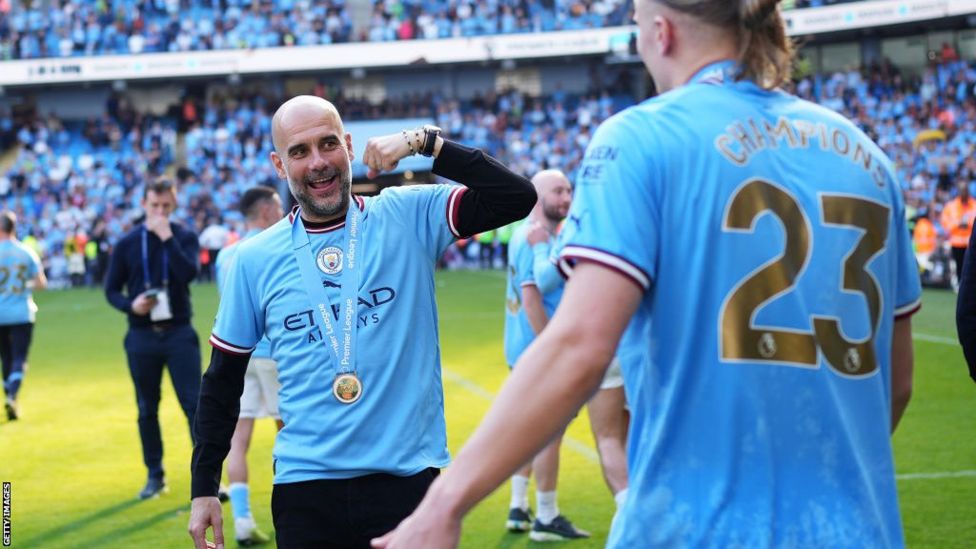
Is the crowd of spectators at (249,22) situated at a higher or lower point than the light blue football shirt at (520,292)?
higher

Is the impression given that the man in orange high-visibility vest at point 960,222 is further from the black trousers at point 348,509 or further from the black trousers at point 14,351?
the black trousers at point 348,509

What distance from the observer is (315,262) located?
4.22m

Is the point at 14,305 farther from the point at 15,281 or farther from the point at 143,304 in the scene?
the point at 143,304

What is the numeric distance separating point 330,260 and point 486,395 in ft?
31.3

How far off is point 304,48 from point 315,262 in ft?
146

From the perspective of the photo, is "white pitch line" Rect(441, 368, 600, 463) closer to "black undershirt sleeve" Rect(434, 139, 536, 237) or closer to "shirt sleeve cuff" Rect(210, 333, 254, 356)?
"black undershirt sleeve" Rect(434, 139, 536, 237)

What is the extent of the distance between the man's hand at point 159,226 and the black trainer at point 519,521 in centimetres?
363

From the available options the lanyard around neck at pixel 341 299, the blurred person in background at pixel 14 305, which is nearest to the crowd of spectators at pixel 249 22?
the blurred person in background at pixel 14 305

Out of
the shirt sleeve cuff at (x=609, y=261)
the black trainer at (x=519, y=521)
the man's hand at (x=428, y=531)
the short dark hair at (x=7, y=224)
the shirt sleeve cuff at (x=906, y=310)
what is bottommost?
the black trainer at (x=519, y=521)

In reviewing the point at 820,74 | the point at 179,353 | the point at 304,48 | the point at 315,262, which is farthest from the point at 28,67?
the point at 315,262

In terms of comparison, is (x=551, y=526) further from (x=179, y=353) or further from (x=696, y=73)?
(x=696, y=73)

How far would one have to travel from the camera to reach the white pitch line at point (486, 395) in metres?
10.6

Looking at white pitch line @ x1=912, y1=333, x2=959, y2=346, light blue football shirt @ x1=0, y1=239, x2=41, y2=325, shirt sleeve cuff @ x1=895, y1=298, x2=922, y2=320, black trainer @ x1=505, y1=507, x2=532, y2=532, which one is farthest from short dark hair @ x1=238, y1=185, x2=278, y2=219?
white pitch line @ x1=912, y1=333, x2=959, y2=346

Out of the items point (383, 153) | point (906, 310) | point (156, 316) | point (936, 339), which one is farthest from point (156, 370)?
point (936, 339)
